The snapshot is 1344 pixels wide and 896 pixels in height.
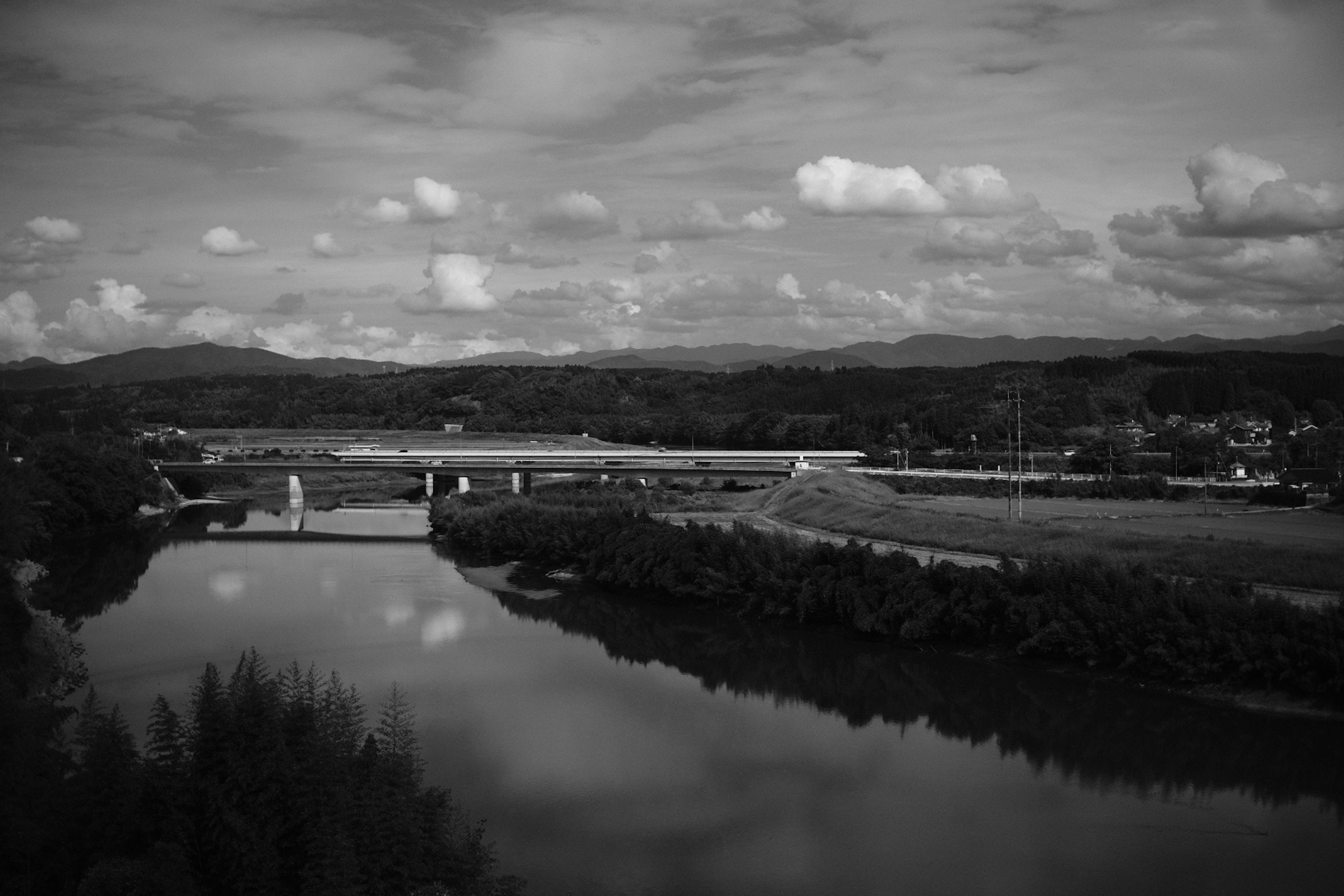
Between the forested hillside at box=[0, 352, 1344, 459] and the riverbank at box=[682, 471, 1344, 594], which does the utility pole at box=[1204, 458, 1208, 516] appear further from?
the forested hillside at box=[0, 352, 1344, 459]

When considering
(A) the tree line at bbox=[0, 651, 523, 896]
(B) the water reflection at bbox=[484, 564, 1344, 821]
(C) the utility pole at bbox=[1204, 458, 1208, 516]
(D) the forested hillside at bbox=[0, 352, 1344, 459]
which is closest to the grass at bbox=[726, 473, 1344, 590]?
(B) the water reflection at bbox=[484, 564, 1344, 821]

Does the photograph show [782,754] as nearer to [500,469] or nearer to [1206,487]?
[1206,487]

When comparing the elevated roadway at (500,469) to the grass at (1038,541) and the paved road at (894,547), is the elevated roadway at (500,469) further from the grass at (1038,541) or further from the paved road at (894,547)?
the paved road at (894,547)

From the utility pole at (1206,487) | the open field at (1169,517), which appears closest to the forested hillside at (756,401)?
the utility pole at (1206,487)

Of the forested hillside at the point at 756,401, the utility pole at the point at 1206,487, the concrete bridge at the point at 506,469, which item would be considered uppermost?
the forested hillside at the point at 756,401

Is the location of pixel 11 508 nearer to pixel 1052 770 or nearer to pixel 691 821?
pixel 691 821
